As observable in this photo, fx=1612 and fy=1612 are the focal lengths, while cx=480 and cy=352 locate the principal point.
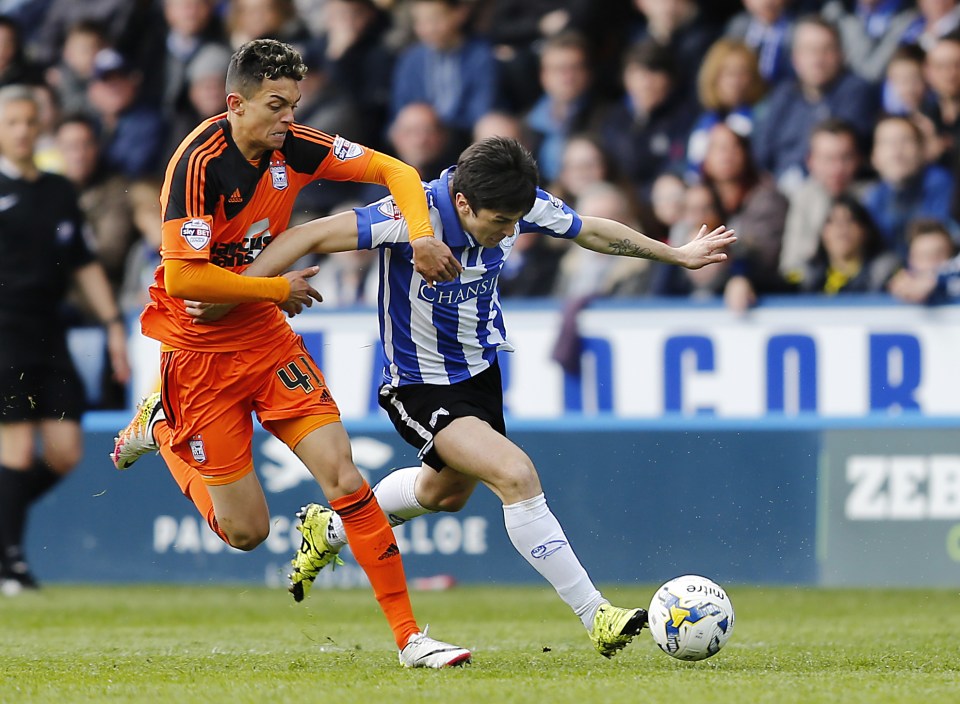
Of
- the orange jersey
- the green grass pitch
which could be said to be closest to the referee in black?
the green grass pitch

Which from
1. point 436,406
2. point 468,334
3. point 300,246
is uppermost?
point 300,246

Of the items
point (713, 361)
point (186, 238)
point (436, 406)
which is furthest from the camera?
point (713, 361)

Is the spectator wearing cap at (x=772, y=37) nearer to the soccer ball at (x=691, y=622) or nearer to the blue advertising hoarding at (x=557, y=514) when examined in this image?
the blue advertising hoarding at (x=557, y=514)

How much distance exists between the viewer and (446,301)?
6699mm

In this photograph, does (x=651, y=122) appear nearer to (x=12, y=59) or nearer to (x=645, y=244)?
(x=12, y=59)

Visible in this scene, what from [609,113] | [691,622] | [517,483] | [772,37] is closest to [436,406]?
[517,483]

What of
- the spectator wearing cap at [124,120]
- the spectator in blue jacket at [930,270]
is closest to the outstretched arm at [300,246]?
the spectator in blue jacket at [930,270]

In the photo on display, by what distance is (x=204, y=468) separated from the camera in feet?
22.7

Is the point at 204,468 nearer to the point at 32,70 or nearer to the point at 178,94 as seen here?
the point at 178,94

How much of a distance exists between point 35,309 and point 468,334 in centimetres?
508

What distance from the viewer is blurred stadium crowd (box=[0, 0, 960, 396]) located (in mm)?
11344

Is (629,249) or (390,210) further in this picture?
(629,249)

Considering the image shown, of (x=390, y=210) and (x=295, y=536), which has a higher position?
(x=390, y=210)

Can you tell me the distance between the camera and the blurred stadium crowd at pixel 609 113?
11.3 metres
